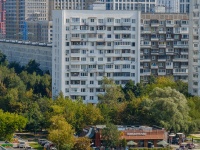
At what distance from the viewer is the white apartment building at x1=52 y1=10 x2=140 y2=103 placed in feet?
168

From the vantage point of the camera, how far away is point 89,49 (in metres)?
51.6

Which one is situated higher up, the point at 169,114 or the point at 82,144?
the point at 169,114

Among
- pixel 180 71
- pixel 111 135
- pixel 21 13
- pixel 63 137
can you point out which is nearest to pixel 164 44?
pixel 180 71

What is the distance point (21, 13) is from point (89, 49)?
57.1 meters

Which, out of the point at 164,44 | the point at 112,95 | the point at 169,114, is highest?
the point at 164,44

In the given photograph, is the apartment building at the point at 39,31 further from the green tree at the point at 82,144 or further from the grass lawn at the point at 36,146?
the green tree at the point at 82,144

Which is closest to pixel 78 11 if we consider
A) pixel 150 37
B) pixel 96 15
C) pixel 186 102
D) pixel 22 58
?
pixel 96 15

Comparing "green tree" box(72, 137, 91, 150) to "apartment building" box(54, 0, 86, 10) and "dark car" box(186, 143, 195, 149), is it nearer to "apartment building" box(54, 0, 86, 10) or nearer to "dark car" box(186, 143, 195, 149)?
"dark car" box(186, 143, 195, 149)

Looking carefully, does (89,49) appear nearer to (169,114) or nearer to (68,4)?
(169,114)

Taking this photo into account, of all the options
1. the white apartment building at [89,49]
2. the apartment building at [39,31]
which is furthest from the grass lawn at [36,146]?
the apartment building at [39,31]

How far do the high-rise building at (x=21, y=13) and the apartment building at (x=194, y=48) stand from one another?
54.2m

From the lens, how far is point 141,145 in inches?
1647

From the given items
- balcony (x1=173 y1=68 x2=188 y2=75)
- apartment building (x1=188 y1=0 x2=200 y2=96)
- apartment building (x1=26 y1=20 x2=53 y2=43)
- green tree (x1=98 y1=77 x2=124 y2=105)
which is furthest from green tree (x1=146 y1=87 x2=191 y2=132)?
apartment building (x1=26 y1=20 x2=53 y2=43)

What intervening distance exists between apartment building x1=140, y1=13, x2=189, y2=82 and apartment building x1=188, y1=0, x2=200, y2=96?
2.67 m
